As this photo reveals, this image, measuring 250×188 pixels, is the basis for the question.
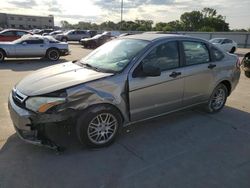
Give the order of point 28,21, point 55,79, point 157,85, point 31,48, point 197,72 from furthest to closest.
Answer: point 28,21
point 31,48
point 197,72
point 157,85
point 55,79

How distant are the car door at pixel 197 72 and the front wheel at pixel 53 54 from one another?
10.4 metres

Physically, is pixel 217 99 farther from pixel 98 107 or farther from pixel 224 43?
pixel 224 43

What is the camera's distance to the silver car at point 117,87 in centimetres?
331

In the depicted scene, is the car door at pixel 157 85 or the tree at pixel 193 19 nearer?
the car door at pixel 157 85

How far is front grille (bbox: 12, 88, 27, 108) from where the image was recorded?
134 inches

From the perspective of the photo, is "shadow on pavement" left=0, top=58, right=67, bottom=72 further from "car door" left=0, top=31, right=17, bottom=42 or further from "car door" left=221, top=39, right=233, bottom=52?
"car door" left=221, top=39, right=233, bottom=52

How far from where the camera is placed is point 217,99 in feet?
17.3

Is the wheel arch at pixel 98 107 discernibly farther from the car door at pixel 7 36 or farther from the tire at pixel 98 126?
the car door at pixel 7 36

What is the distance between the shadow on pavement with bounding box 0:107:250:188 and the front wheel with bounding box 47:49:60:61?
33.5 feet

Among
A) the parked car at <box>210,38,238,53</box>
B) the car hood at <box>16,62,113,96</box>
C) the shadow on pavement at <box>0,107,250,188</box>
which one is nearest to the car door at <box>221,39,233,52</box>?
the parked car at <box>210,38,238,53</box>

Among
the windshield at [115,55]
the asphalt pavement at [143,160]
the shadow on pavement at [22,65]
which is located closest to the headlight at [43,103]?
the asphalt pavement at [143,160]

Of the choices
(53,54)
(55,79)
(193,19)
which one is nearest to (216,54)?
(55,79)

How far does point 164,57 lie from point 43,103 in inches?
82.0

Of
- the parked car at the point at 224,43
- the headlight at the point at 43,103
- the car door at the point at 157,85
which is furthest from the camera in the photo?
the parked car at the point at 224,43
